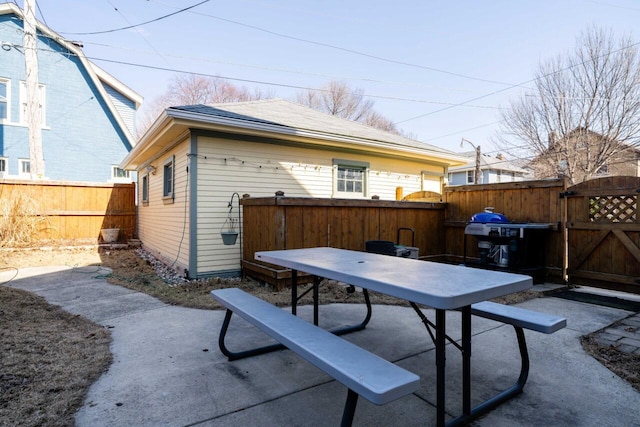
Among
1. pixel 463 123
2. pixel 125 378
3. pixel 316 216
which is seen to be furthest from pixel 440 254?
pixel 463 123

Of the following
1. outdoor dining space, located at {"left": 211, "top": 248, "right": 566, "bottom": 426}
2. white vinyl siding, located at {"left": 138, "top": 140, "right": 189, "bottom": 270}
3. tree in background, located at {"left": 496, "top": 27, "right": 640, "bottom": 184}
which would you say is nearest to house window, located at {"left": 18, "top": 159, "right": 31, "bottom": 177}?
white vinyl siding, located at {"left": 138, "top": 140, "right": 189, "bottom": 270}

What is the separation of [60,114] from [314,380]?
14600 millimetres

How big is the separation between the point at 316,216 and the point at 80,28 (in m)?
11.1

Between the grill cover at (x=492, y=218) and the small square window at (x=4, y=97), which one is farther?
the small square window at (x=4, y=97)

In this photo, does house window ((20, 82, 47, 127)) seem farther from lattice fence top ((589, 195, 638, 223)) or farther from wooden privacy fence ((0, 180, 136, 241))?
lattice fence top ((589, 195, 638, 223))

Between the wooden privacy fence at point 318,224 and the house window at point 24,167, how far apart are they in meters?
10.5

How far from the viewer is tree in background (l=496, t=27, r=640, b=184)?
46.3ft

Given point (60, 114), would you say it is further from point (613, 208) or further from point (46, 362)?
point (613, 208)

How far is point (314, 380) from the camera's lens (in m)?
2.49

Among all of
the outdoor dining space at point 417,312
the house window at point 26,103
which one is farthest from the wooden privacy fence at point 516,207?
the house window at point 26,103

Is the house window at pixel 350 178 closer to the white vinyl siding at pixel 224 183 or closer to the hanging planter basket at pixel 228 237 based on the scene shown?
the white vinyl siding at pixel 224 183

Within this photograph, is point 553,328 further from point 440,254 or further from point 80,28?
point 80,28

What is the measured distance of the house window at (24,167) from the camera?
12000 mm

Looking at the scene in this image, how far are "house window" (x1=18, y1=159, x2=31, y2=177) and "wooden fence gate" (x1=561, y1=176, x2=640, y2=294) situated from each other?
1567 cm
